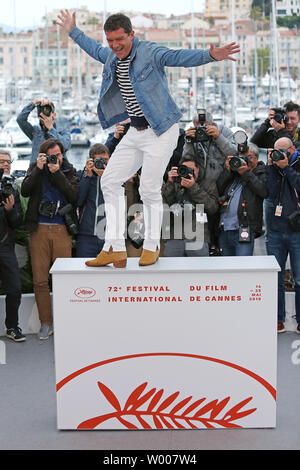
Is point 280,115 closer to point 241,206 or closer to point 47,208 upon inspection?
point 241,206

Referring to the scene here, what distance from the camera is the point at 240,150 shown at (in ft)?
22.8

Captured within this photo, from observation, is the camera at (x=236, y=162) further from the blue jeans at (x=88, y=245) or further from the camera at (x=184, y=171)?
the blue jeans at (x=88, y=245)

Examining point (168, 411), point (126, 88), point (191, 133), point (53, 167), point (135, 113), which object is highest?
point (126, 88)

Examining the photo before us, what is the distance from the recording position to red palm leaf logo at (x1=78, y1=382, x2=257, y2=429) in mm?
5023

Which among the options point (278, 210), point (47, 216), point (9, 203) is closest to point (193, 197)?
point (278, 210)

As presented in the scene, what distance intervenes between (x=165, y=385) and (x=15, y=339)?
227 cm

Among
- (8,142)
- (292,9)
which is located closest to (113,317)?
(8,142)

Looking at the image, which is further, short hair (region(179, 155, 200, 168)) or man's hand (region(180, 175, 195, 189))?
short hair (region(179, 155, 200, 168))

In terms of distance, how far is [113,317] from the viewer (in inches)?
196

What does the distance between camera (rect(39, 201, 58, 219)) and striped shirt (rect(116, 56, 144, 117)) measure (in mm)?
1996

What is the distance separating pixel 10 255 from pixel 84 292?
2.14 meters

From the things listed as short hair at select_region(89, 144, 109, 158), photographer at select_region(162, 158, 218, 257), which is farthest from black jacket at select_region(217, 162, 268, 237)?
short hair at select_region(89, 144, 109, 158)

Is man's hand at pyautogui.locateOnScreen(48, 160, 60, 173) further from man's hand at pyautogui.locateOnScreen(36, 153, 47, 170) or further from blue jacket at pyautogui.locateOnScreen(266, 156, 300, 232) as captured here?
blue jacket at pyautogui.locateOnScreen(266, 156, 300, 232)
